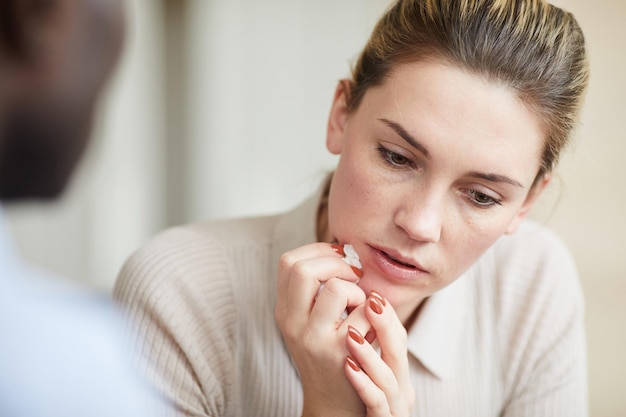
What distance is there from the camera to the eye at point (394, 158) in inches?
30.3

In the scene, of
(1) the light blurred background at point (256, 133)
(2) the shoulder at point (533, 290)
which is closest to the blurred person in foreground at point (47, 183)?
(1) the light blurred background at point (256, 133)

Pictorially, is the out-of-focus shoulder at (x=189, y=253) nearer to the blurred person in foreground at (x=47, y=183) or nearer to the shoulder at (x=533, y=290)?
the blurred person in foreground at (x=47, y=183)

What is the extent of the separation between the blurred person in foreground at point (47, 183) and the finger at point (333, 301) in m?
0.22

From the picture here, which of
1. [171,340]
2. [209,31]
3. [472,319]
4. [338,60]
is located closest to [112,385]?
[171,340]

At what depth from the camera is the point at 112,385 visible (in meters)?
0.60

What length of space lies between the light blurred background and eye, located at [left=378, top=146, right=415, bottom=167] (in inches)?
10.3

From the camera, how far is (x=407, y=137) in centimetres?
75

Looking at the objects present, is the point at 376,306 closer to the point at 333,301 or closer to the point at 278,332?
the point at 333,301

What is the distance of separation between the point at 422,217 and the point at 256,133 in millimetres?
716

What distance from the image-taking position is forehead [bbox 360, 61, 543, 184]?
2.42 ft

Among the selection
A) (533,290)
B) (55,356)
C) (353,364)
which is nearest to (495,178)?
(353,364)

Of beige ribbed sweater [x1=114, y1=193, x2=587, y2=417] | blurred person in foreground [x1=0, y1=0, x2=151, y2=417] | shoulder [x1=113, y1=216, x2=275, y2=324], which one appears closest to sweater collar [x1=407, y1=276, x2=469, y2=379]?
beige ribbed sweater [x1=114, y1=193, x2=587, y2=417]

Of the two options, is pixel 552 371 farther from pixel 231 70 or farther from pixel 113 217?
pixel 231 70

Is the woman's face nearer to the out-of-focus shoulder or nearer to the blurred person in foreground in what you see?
the out-of-focus shoulder
